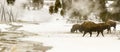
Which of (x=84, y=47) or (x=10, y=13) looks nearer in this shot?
(x=84, y=47)

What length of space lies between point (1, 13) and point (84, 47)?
45864 millimetres

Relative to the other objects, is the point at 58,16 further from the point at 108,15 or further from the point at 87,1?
the point at 108,15

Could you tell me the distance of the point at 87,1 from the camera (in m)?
41.1

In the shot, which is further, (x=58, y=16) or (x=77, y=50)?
(x=58, y=16)

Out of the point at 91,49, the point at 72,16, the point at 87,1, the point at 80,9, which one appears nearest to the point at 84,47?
the point at 91,49

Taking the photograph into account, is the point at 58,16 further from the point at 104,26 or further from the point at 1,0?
the point at 104,26

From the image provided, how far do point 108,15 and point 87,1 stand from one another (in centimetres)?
676

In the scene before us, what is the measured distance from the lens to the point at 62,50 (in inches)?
733

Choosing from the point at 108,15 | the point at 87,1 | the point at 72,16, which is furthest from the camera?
the point at 72,16

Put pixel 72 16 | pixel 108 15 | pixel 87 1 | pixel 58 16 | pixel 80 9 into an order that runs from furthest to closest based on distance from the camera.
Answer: pixel 58 16 < pixel 72 16 < pixel 80 9 < pixel 87 1 < pixel 108 15

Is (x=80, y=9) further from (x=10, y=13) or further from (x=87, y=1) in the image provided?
(x=10, y=13)

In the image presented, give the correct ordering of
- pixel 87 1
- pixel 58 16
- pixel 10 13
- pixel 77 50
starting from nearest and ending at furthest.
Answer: pixel 77 50
pixel 87 1
pixel 58 16
pixel 10 13

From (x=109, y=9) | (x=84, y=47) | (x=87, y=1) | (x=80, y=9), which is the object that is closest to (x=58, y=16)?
(x=80, y=9)

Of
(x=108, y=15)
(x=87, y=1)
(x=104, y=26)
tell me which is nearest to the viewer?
(x=104, y=26)
